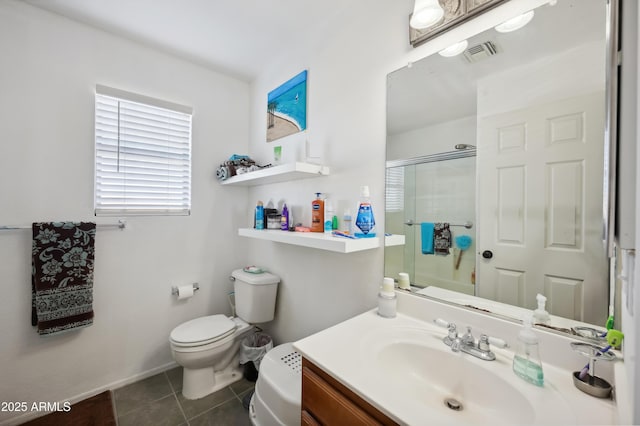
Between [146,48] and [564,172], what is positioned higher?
[146,48]

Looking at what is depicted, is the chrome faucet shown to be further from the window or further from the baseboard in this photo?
the baseboard

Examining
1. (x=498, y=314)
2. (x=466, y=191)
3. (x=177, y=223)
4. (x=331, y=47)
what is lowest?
(x=498, y=314)

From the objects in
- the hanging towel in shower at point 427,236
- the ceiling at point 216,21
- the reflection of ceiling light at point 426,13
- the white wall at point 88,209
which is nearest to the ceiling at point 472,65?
the reflection of ceiling light at point 426,13

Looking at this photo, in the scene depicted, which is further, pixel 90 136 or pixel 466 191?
pixel 90 136

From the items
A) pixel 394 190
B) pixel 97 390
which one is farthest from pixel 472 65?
pixel 97 390

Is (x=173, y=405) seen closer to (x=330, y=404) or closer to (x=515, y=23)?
(x=330, y=404)

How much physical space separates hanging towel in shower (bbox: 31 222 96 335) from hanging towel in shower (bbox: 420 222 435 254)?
78.0 inches

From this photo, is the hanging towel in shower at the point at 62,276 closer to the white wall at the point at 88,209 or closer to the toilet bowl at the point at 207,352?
the white wall at the point at 88,209

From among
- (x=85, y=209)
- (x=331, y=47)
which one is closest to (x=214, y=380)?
(x=85, y=209)

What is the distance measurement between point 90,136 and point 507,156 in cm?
233

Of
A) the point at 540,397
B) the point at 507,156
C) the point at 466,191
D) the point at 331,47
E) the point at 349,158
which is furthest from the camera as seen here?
the point at 331,47

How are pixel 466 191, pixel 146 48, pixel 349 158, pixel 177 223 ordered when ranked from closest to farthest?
pixel 466 191 → pixel 349 158 → pixel 146 48 → pixel 177 223

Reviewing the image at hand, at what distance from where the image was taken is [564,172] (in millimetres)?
798

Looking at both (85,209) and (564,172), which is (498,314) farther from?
(85,209)
